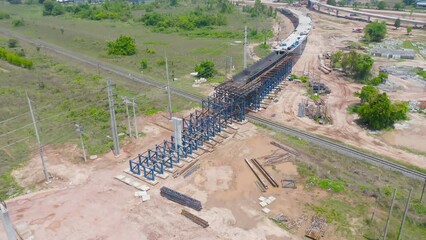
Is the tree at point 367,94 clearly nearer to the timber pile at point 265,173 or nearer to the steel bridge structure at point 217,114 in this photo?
the steel bridge structure at point 217,114

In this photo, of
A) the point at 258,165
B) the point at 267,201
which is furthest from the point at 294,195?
the point at 258,165

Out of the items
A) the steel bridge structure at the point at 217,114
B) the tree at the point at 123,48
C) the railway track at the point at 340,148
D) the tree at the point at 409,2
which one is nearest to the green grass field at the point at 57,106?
the steel bridge structure at the point at 217,114

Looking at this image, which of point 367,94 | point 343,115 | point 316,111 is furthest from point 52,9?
point 367,94

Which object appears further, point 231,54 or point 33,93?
point 231,54

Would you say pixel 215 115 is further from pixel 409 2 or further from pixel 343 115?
pixel 409 2

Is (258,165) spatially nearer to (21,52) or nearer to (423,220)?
(423,220)
